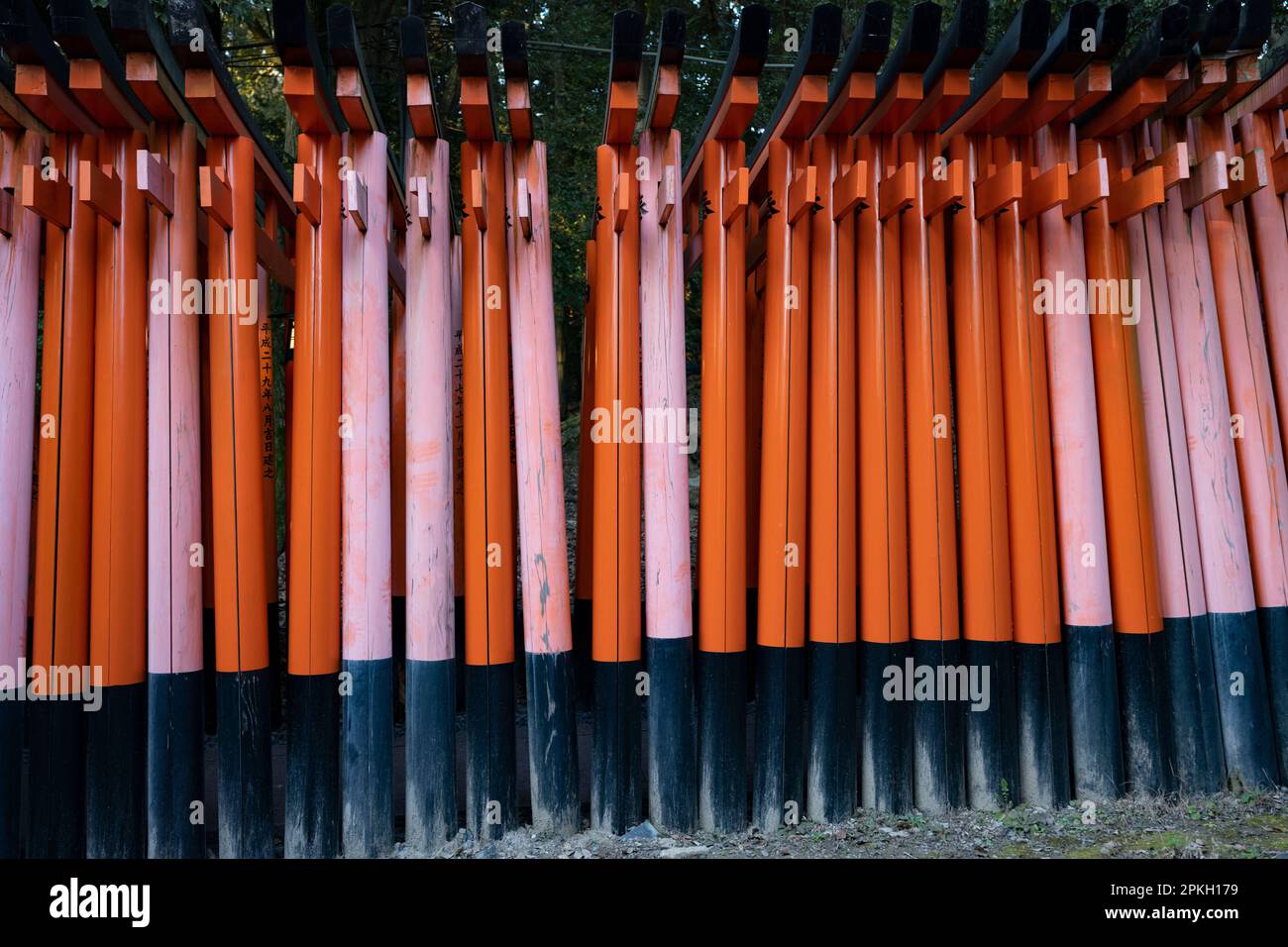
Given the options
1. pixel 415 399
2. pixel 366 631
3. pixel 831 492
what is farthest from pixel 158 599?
pixel 831 492

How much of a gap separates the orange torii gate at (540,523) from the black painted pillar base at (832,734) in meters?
1.08

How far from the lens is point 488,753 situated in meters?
3.49

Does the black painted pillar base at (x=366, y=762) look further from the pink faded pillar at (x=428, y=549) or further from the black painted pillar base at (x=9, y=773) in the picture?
the black painted pillar base at (x=9, y=773)

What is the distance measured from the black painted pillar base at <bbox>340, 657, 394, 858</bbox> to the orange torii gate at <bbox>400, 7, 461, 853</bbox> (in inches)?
4.2

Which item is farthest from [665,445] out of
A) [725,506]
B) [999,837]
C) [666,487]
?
[999,837]

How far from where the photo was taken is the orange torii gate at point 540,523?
3518 mm

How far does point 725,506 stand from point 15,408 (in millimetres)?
3015

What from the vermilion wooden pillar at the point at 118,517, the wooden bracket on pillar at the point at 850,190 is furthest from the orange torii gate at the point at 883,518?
the vermilion wooden pillar at the point at 118,517

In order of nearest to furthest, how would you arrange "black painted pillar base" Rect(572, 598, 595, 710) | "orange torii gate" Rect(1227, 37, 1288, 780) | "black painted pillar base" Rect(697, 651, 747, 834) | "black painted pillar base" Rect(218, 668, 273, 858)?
"black painted pillar base" Rect(218, 668, 273, 858)
"black painted pillar base" Rect(697, 651, 747, 834)
"orange torii gate" Rect(1227, 37, 1288, 780)
"black painted pillar base" Rect(572, 598, 595, 710)

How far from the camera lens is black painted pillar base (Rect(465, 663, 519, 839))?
137 inches

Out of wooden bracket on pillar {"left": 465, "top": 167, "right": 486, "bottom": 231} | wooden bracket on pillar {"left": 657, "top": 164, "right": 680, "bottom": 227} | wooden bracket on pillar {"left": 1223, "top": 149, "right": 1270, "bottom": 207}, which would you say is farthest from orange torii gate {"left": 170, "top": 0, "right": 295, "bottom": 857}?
wooden bracket on pillar {"left": 1223, "top": 149, "right": 1270, "bottom": 207}

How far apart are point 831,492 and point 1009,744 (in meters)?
1.42

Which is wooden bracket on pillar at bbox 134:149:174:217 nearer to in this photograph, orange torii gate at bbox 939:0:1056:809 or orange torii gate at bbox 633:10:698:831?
orange torii gate at bbox 633:10:698:831

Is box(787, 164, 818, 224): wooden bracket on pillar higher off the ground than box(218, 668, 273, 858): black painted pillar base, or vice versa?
box(787, 164, 818, 224): wooden bracket on pillar
